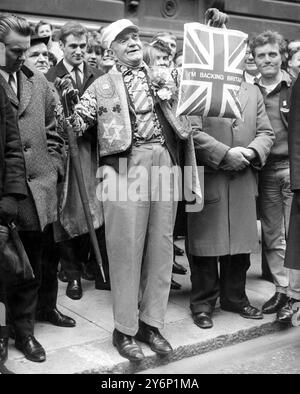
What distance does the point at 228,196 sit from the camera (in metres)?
4.46

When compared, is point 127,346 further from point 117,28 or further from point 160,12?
point 160,12

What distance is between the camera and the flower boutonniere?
3.95 m

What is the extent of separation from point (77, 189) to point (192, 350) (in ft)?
4.09

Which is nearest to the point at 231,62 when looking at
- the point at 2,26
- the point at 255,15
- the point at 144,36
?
the point at 2,26

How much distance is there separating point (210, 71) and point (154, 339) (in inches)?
65.5

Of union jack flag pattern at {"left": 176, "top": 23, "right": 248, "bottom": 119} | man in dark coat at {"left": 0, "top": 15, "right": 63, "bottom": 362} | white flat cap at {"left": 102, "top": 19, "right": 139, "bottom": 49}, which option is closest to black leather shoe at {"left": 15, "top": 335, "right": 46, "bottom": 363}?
man in dark coat at {"left": 0, "top": 15, "right": 63, "bottom": 362}

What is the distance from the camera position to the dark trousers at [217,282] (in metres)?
4.53

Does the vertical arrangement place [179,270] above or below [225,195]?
below

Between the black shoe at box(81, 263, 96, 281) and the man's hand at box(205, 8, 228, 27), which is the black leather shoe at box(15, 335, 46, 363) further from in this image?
the man's hand at box(205, 8, 228, 27)

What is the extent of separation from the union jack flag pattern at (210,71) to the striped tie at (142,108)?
181mm

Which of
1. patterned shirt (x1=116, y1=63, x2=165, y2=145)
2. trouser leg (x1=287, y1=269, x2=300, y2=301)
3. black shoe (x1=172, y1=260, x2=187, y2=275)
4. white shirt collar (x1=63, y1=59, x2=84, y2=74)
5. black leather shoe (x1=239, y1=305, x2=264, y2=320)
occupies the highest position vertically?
white shirt collar (x1=63, y1=59, x2=84, y2=74)

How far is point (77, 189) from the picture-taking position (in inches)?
157

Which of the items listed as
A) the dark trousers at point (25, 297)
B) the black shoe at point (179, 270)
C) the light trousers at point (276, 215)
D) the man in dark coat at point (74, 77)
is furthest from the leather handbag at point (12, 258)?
the black shoe at point (179, 270)

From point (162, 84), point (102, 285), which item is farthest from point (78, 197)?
point (102, 285)
